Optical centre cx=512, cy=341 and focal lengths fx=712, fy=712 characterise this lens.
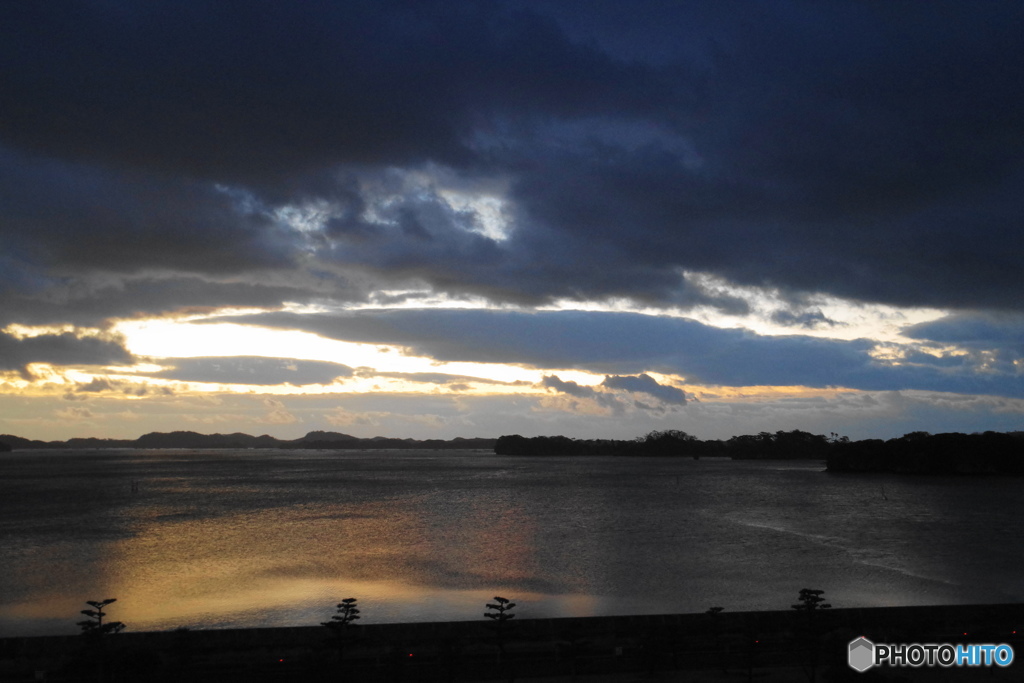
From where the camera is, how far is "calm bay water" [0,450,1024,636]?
95.9 ft

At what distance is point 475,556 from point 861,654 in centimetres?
2615

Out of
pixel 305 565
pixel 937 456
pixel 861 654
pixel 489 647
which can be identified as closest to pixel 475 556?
pixel 305 565

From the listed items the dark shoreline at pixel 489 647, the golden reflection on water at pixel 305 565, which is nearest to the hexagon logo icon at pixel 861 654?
the dark shoreline at pixel 489 647

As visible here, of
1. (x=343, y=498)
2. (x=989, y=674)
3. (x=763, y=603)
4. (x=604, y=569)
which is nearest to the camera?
(x=989, y=674)

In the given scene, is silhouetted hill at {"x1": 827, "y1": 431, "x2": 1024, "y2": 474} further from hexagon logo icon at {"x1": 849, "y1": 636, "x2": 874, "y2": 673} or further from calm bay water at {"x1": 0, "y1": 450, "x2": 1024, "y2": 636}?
hexagon logo icon at {"x1": 849, "y1": 636, "x2": 874, "y2": 673}

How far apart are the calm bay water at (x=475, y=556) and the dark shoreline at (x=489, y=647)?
672 centimetres

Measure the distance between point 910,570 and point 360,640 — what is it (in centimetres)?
3021

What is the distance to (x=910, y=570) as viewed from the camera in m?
36.5

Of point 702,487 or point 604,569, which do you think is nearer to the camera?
point 604,569

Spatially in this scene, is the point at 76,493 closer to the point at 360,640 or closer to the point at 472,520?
the point at 472,520

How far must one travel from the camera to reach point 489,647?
19531 mm

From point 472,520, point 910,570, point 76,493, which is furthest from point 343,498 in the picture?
point 910,570

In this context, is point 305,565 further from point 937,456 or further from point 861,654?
point 937,456

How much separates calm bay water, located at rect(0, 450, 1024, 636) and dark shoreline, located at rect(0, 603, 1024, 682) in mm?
6718
